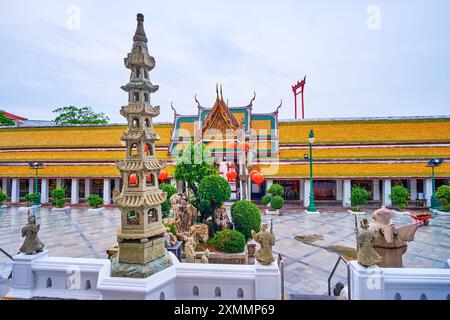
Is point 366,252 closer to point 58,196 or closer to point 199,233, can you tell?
point 199,233

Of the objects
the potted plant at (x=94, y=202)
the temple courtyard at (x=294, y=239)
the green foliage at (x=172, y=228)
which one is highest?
the green foliage at (x=172, y=228)

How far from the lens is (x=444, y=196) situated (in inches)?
699

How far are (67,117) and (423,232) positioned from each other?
52.2 metres

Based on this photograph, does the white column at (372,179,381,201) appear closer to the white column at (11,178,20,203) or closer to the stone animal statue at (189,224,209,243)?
the stone animal statue at (189,224,209,243)

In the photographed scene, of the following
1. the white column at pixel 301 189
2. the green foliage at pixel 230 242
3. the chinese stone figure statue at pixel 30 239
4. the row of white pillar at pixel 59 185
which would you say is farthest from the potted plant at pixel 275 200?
the row of white pillar at pixel 59 185

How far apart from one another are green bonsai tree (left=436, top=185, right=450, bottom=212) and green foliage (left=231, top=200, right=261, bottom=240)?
57.2ft

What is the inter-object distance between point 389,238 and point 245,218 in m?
5.77

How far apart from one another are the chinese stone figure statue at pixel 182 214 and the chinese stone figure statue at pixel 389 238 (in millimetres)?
7540

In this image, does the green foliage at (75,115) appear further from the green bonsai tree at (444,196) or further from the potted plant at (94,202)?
the green bonsai tree at (444,196)

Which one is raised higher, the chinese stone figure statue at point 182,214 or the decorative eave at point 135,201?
the decorative eave at point 135,201

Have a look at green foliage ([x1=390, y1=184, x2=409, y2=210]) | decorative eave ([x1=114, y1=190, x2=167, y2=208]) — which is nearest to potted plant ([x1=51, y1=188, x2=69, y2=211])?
decorative eave ([x1=114, y1=190, x2=167, y2=208])

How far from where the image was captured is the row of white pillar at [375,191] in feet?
66.4

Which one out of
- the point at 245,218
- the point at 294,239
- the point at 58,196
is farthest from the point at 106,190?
the point at 294,239

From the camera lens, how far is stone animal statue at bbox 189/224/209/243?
1030 cm
